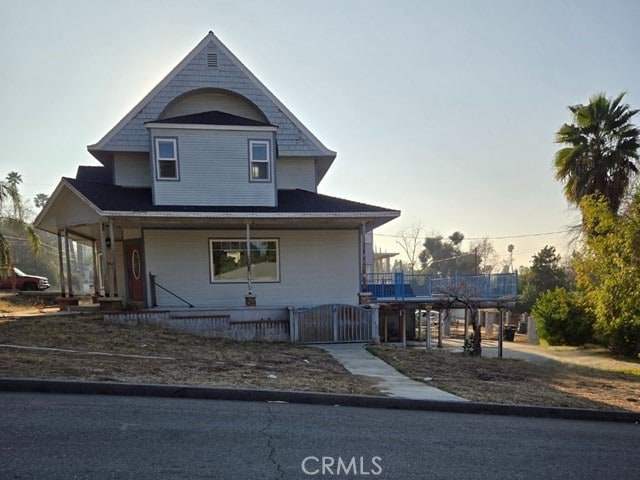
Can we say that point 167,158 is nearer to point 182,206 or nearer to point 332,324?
point 182,206

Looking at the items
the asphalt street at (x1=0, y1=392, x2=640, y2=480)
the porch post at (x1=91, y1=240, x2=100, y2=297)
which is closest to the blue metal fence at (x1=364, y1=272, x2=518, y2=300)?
the porch post at (x1=91, y1=240, x2=100, y2=297)

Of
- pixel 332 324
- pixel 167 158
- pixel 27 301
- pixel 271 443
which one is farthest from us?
pixel 27 301

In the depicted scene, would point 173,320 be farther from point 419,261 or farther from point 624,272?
point 419,261

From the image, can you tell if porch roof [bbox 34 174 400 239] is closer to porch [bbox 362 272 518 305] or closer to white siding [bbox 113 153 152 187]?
white siding [bbox 113 153 152 187]

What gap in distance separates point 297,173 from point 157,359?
952 cm

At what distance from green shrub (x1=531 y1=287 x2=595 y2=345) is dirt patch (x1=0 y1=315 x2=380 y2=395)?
1399cm

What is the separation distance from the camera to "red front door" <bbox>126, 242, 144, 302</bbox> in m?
14.6

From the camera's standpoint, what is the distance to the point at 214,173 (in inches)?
550

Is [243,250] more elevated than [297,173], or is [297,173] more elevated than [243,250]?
[297,173]

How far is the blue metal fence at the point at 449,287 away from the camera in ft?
55.9

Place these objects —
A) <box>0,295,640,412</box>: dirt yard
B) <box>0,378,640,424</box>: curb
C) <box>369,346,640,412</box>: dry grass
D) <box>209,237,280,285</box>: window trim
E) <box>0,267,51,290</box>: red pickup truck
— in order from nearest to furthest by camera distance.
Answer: <box>0,378,640,424</box>: curb < <box>0,295,640,412</box>: dirt yard < <box>369,346,640,412</box>: dry grass < <box>209,237,280,285</box>: window trim < <box>0,267,51,290</box>: red pickup truck

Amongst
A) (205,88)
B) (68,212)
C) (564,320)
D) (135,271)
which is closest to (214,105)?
(205,88)

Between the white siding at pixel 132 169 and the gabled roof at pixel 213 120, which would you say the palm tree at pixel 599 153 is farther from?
the white siding at pixel 132 169

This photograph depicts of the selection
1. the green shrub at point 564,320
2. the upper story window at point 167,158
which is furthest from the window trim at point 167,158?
the green shrub at point 564,320
